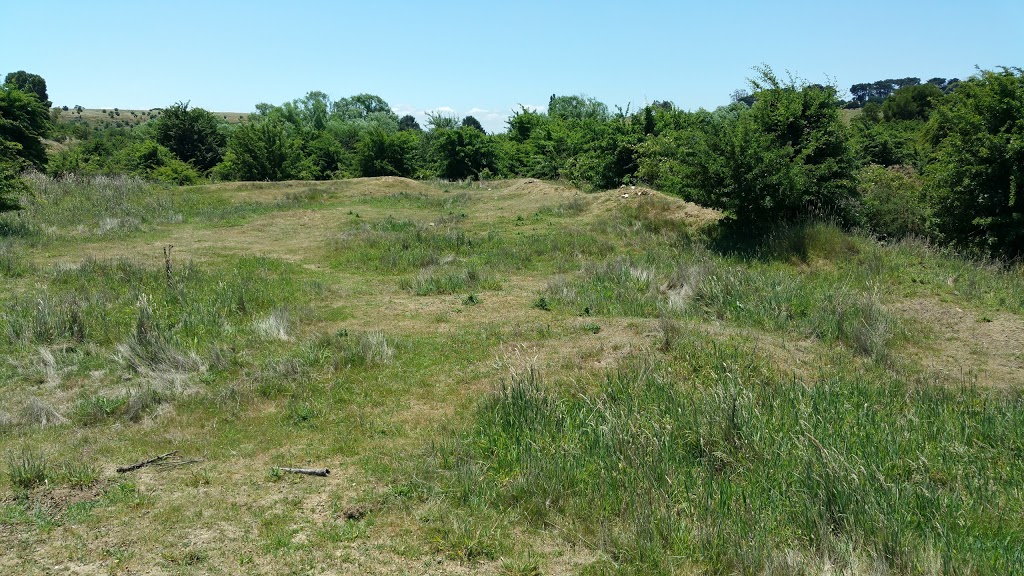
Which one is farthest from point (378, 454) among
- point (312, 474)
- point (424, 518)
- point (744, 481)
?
point (744, 481)

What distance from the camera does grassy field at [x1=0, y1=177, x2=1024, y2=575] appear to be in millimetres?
4387

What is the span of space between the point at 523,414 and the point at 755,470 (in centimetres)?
198

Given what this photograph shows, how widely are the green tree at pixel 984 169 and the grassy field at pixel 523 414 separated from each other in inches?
44.5

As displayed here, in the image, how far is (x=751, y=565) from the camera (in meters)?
3.99

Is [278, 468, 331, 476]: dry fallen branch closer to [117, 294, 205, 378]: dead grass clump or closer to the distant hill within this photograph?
[117, 294, 205, 378]: dead grass clump

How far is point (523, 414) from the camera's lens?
614cm

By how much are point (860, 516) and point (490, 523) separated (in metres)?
2.35

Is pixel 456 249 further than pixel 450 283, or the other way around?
pixel 456 249

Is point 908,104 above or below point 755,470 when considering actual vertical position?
above

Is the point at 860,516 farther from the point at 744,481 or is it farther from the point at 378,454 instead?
the point at 378,454

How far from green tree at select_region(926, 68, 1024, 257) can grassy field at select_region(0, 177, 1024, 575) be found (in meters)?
1.13

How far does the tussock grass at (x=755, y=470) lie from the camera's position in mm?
4164

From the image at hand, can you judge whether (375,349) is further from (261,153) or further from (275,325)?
(261,153)

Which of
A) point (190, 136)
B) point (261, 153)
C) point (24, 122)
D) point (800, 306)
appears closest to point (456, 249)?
point (800, 306)
